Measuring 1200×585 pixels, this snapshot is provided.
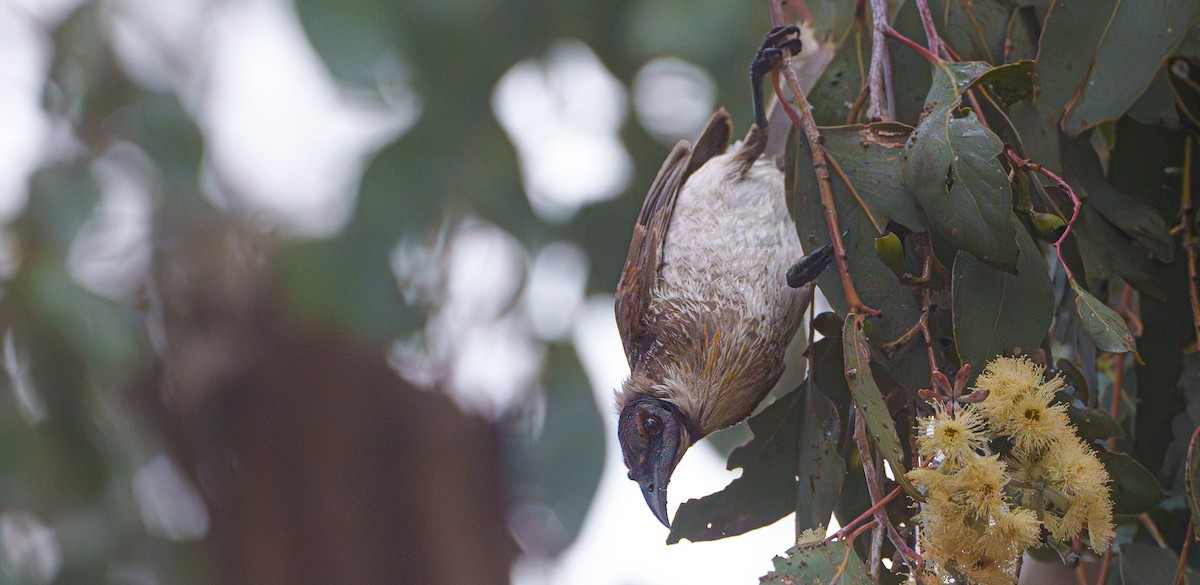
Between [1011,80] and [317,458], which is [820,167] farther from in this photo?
[317,458]

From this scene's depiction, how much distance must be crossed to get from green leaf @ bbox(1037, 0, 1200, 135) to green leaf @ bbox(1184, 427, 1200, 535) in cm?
32

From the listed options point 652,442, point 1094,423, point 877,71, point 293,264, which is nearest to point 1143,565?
point 1094,423

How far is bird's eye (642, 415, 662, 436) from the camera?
1444 mm

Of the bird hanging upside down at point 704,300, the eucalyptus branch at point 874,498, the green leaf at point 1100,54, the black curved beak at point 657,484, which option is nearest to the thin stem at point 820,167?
the eucalyptus branch at point 874,498

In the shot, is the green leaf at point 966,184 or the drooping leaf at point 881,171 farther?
the drooping leaf at point 881,171

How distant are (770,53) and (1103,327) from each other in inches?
20.4

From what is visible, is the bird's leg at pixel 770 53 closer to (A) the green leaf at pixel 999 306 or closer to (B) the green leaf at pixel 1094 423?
(A) the green leaf at pixel 999 306

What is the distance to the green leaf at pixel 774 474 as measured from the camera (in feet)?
3.30

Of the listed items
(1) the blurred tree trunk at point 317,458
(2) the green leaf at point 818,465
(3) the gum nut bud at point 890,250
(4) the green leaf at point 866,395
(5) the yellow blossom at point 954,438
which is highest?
(3) the gum nut bud at point 890,250

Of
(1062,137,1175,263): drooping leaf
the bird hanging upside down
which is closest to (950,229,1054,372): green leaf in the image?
(1062,137,1175,263): drooping leaf

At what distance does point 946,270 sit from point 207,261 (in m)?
2.61

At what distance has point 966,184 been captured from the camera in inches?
31.0

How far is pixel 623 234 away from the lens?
2.50 meters

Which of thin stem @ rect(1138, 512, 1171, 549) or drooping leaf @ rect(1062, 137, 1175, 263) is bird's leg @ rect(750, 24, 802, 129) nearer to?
drooping leaf @ rect(1062, 137, 1175, 263)
